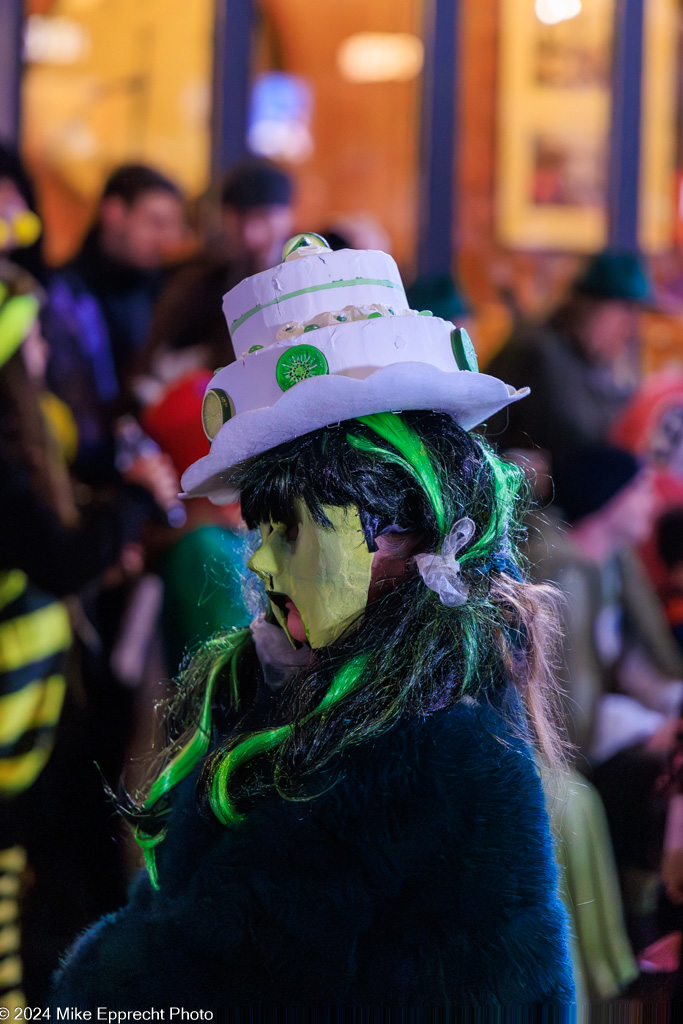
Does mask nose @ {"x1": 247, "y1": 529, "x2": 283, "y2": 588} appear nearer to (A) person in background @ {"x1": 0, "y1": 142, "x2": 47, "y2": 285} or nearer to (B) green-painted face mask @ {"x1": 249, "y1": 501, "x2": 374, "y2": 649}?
(B) green-painted face mask @ {"x1": 249, "y1": 501, "x2": 374, "y2": 649}

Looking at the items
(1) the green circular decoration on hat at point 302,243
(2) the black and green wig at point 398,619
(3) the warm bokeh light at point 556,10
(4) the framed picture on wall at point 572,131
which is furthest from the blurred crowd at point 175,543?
(3) the warm bokeh light at point 556,10

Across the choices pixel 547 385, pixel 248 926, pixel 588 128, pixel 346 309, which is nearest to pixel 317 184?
pixel 588 128

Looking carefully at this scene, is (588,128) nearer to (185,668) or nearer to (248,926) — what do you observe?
(185,668)

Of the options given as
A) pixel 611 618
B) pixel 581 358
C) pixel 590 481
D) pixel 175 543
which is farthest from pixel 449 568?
pixel 581 358

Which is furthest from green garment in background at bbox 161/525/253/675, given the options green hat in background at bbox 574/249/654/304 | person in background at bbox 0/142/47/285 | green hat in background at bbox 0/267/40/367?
green hat in background at bbox 574/249/654/304

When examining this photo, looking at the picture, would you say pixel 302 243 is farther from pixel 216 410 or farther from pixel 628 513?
pixel 628 513

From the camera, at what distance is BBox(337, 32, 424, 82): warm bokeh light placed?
5496 mm

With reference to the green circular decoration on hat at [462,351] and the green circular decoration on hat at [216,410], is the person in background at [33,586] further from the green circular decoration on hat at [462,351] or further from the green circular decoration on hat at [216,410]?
the green circular decoration on hat at [462,351]

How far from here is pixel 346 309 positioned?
4.21ft

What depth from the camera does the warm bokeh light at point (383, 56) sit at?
550cm

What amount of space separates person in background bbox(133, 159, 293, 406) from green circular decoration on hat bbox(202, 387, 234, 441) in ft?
5.41

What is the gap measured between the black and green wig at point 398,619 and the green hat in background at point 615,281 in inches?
113

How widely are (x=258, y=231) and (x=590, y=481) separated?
1402 mm

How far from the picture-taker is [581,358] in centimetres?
395
